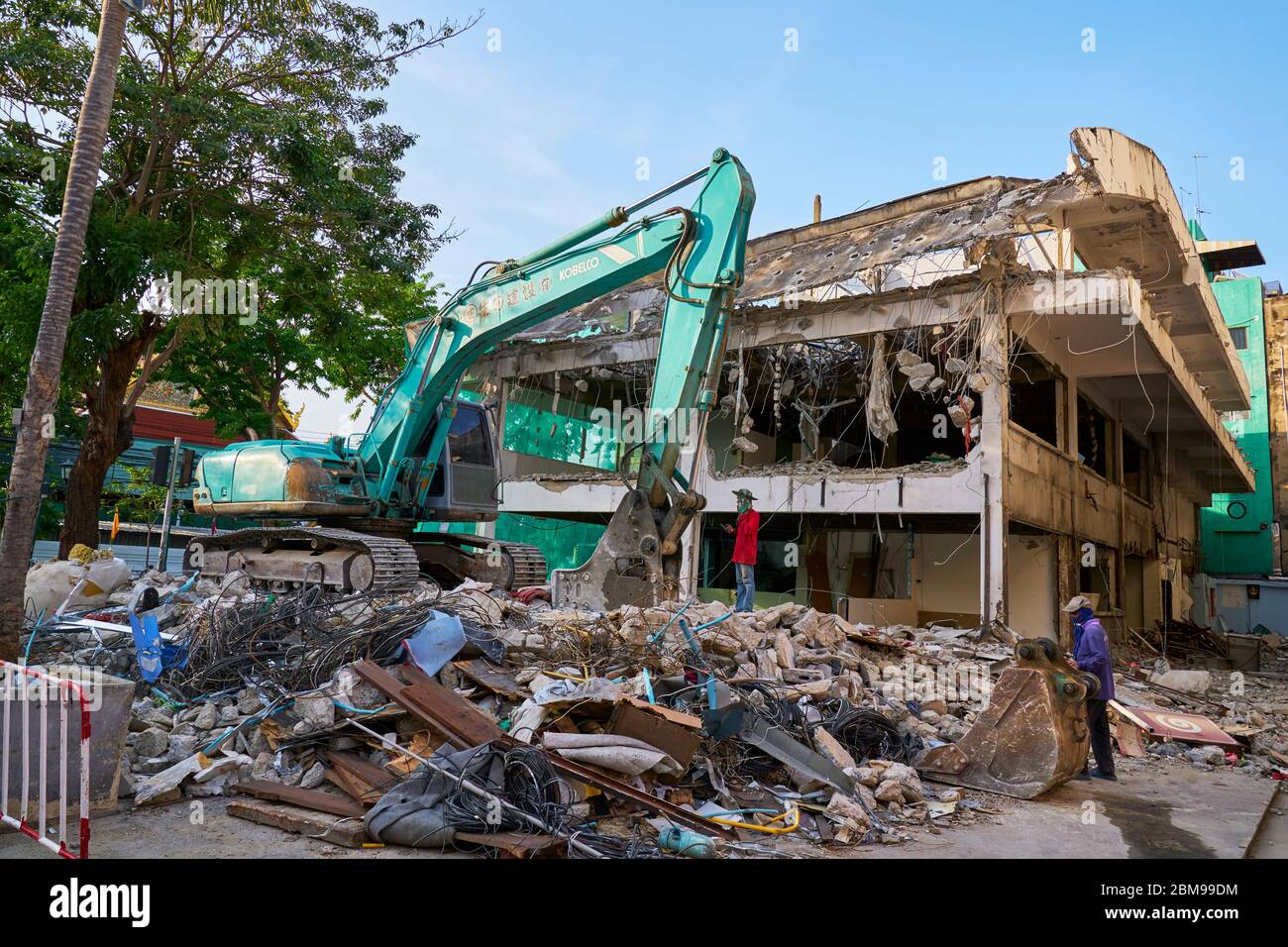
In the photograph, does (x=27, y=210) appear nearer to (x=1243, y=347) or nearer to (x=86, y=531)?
(x=86, y=531)

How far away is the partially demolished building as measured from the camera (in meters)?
13.1

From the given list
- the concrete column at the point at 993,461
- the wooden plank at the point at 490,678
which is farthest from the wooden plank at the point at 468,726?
the concrete column at the point at 993,461

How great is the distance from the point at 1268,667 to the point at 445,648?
768 inches

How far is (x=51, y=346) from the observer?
7.43 metres

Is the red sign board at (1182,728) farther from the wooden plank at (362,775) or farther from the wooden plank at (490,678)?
the wooden plank at (362,775)

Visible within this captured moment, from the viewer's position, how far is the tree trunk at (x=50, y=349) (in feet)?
23.8

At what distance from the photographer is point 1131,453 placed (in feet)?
82.7

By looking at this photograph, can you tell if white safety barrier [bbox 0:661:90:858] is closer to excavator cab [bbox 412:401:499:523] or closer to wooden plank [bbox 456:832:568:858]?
wooden plank [bbox 456:832:568:858]

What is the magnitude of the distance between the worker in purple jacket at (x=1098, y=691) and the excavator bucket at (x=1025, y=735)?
58cm

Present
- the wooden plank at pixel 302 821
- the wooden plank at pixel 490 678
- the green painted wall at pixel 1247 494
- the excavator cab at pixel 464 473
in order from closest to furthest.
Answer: the wooden plank at pixel 302 821
the wooden plank at pixel 490 678
the excavator cab at pixel 464 473
the green painted wall at pixel 1247 494

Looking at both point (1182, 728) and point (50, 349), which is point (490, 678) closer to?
point (50, 349)

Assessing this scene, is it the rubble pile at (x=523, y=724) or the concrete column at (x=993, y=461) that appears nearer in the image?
the rubble pile at (x=523, y=724)

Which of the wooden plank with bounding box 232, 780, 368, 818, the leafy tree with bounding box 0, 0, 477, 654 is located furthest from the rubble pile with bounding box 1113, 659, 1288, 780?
the leafy tree with bounding box 0, 0, 477, 654
